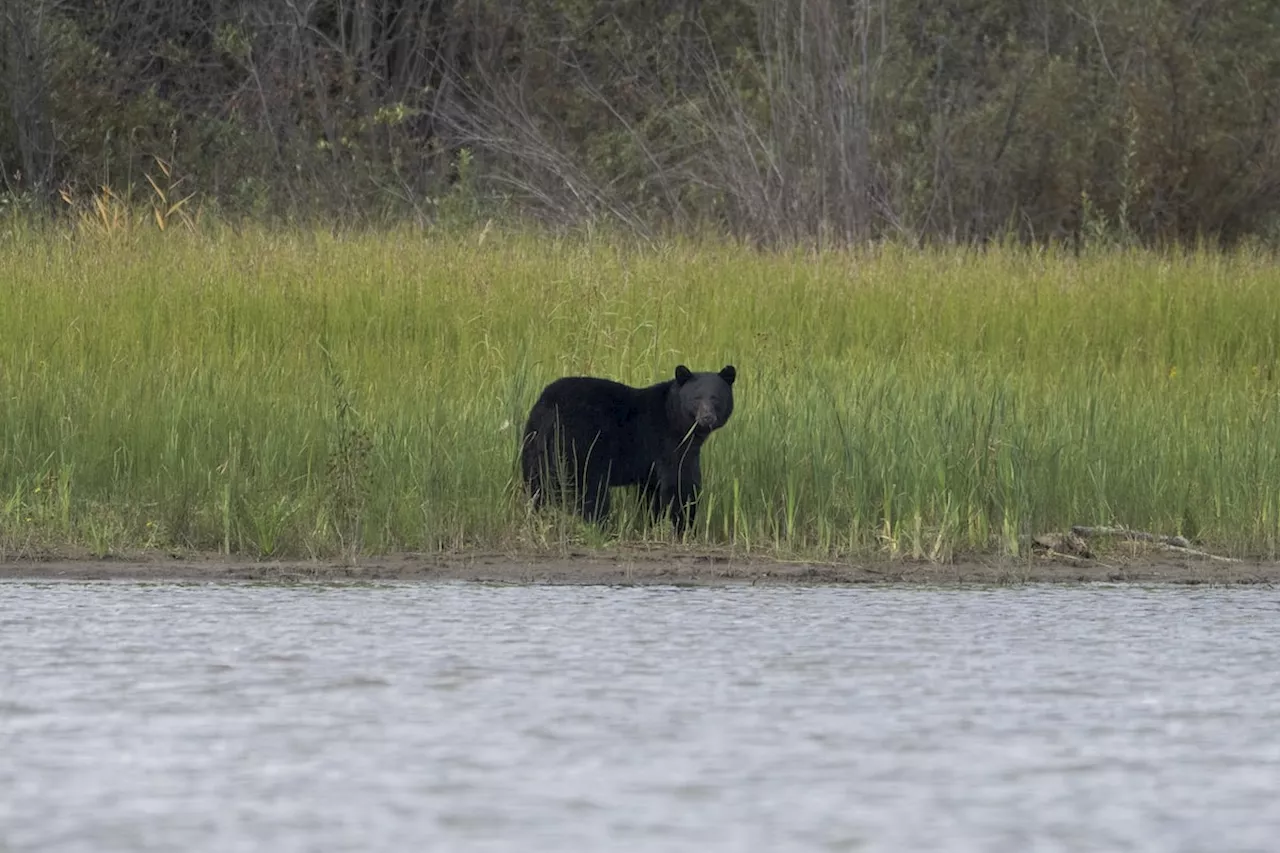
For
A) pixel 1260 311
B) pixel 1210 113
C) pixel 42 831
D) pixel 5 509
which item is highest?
pixel 1210 113

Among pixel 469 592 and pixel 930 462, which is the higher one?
pixel 930 462

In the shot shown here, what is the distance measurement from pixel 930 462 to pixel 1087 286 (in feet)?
14.0

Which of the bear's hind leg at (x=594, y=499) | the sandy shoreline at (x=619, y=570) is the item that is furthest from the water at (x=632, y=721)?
the bear's hind leg at (x=594, y=499)

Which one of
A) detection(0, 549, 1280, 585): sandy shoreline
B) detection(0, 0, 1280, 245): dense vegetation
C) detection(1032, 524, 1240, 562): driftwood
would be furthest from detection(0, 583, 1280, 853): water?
detection(0, 0, 1280, 245): dense vegetation

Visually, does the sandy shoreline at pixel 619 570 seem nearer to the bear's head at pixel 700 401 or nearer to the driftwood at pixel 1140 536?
the driftwood at pixel 1140 536

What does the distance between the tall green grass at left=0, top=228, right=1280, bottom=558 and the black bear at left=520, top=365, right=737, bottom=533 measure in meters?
0.12

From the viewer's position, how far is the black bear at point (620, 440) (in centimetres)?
752

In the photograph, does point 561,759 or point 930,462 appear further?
point 930,462

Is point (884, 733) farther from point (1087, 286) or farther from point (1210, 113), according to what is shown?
point (1210, 113)

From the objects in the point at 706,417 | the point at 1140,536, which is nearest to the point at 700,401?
the point at 706,417

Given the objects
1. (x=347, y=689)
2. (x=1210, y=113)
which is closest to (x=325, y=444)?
(x=347, y=689)

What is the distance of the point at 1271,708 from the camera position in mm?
4691

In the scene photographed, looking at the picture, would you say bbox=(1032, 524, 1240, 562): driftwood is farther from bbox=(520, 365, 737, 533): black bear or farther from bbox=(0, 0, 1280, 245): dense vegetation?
bbox=(0, 0, 1280, 245): dense vegetation

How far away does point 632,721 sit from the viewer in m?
4.46
